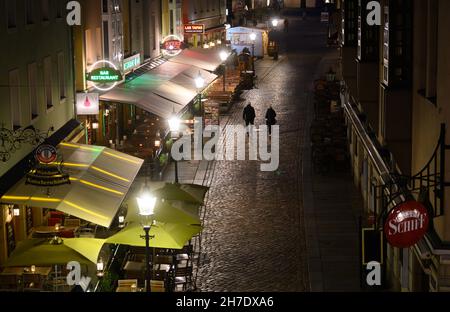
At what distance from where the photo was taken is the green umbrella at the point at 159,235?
24.3 m

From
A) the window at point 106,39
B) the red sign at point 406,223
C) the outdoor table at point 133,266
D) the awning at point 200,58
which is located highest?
the window at point 106,39

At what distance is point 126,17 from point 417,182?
28464 mm

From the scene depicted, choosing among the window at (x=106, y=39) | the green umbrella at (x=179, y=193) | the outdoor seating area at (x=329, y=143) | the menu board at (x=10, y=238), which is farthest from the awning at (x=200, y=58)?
the menu board at (x=10, y=238)

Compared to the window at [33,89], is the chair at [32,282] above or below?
below

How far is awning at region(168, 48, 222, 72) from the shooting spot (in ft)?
186

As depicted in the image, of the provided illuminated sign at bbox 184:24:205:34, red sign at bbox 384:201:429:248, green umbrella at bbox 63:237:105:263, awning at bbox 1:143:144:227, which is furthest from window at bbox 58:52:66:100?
illuminated sign at bbox 184:24:205:34

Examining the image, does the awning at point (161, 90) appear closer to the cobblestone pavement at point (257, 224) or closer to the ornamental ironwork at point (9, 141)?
the cobblestone pavement at point (257, 224)

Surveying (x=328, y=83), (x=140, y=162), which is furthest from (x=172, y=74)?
(x=140, y=162)

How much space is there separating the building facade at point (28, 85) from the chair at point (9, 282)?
217cm

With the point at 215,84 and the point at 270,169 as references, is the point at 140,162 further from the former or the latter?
the point at 215,84

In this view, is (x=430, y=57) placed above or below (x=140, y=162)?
above

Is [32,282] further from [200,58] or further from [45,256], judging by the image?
[200,58]

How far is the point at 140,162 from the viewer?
105 ft

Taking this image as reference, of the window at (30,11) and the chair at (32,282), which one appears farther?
the window at (30,11)
